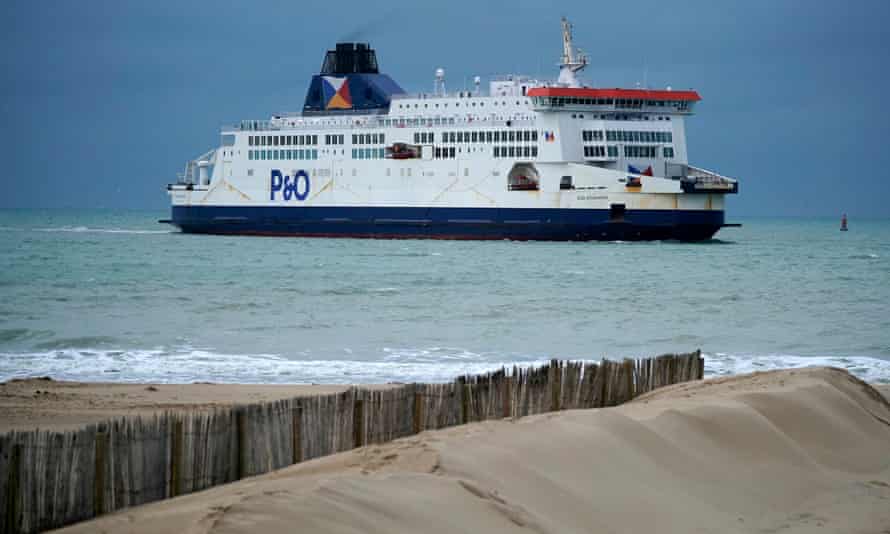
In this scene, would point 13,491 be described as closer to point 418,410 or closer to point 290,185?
point 418,410

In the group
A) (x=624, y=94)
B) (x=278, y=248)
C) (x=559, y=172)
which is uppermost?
(x=624, y=94)

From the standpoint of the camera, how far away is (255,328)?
671 inches

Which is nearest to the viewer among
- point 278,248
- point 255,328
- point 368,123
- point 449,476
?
point 449,476

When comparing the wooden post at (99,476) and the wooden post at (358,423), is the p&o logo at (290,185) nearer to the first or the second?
the wooden post at (358,423)

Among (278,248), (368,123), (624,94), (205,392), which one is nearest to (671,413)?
(205,392)

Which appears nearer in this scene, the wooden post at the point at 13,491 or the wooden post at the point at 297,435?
the wooden post at the point at 13,491

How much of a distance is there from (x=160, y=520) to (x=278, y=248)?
37757 millimetres

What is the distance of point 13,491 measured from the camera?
4555 mm

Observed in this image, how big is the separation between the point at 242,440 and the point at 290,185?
148 ft

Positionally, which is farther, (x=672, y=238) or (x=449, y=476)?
(x=672, y=238)

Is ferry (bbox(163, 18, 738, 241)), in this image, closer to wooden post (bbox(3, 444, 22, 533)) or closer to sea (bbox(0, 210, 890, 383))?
sea (bbox(0, 210, 890, 383))

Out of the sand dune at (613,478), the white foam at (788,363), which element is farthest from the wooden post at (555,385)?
the white foam at (788,363)

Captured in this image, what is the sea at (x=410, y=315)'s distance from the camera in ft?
44.8

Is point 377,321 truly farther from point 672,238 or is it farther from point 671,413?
point 672,238
